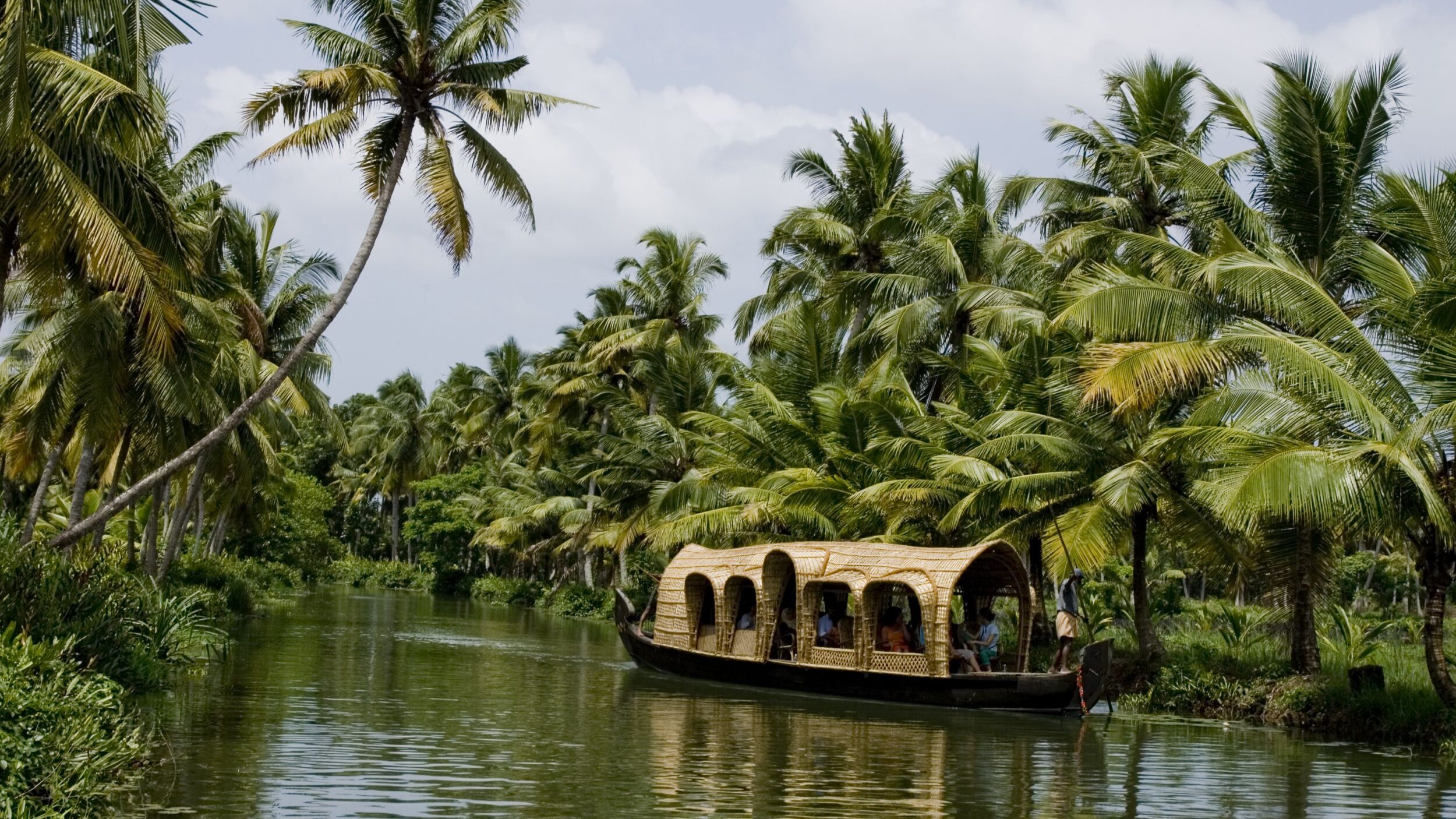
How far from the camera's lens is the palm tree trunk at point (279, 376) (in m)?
14.0

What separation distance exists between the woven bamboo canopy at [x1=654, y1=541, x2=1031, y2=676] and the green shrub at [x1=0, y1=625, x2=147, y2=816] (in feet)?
31.9

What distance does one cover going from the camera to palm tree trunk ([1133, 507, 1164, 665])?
18.3 metres

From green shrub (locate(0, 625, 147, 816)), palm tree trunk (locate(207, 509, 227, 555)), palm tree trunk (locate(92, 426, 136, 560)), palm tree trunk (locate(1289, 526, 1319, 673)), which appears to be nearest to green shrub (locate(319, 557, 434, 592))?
palm tree trunk (locate(207, 509, 227, 555))

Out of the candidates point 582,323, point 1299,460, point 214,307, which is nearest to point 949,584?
point 1299,460

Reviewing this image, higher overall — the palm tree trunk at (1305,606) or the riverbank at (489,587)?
the palm tree trunk at (1305,606)

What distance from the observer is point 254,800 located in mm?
8586

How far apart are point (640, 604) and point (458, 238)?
20.8 meters

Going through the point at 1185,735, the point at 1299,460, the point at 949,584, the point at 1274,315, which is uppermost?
the point at 1274,315

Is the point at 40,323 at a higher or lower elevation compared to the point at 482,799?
higher

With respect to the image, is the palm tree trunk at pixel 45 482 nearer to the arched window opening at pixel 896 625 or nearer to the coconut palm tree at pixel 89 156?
the coconut palm tree at pixel 89 156

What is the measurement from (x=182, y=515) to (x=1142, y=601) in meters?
16.1

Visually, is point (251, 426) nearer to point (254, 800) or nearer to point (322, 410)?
point (322, 410)

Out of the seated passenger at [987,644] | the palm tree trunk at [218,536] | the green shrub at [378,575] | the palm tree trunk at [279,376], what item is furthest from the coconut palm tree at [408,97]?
the green shrub at [378,575]

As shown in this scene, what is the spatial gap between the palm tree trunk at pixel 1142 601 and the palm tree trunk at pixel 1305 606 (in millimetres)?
1952
